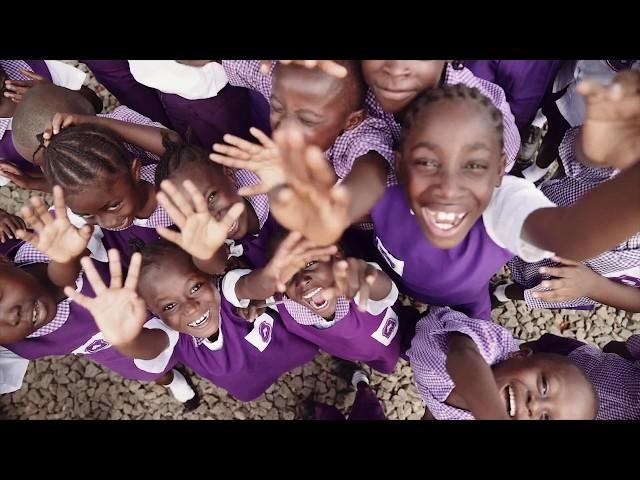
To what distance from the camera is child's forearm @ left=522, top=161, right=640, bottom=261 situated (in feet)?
2.50

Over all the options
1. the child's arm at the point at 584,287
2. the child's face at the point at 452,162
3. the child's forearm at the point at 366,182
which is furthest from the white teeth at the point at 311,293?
the child's arm at the point at 584,287

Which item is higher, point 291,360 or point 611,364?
point 611,364

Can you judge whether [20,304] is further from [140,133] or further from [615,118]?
[615,118]

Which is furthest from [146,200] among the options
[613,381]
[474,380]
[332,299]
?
[613,381]

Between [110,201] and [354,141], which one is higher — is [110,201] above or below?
below

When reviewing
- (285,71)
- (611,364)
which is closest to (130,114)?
(285,71)

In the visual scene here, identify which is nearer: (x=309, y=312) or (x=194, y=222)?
(x=194, y=222)

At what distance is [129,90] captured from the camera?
1.44 meters

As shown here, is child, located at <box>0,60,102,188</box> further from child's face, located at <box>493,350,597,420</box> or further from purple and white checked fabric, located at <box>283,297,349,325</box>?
child's face, located at <box>493,350,597,420</box>

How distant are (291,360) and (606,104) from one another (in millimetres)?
1019

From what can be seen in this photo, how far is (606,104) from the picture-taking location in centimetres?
84

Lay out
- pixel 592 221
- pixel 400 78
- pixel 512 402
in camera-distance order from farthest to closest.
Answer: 1. pixel 512 402
2. pixel 400 78
3. pixel 592 221

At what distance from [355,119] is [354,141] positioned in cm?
5
